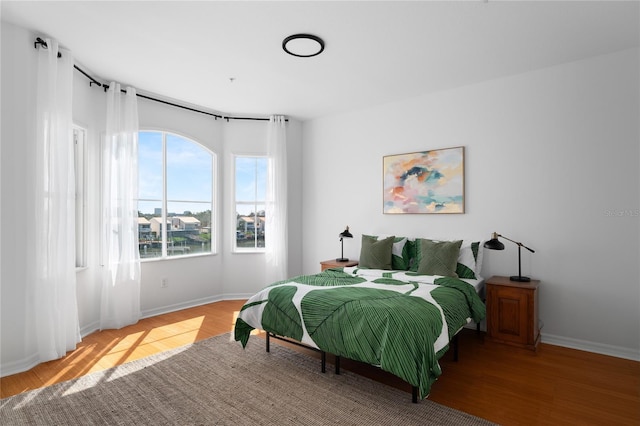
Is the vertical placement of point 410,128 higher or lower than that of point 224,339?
higher

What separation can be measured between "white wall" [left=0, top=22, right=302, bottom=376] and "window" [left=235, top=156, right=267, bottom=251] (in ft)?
0.47

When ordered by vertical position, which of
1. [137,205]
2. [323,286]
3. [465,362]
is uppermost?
[137,205]

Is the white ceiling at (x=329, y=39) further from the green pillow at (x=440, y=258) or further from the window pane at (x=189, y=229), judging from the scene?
the green pillow at (x=440, y=258)

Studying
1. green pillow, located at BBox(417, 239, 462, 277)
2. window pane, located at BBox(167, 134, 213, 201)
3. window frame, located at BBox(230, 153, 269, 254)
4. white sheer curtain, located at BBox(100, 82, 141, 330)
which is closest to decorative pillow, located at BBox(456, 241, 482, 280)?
green pillow, located at BBox(417, 239, 462, 277)

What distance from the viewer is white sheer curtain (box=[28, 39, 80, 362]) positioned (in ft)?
9.65

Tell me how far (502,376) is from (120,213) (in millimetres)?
4101

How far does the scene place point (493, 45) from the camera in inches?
120

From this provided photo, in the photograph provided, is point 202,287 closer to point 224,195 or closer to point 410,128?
point 224,195

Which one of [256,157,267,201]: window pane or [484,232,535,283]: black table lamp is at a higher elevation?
[256,157,267,201]: window pane

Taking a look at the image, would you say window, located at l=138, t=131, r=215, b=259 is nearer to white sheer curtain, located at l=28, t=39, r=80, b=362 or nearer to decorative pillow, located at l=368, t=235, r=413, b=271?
white sheer curtain, located at l=28, t=39, r=80, b=362

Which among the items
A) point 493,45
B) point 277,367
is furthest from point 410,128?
point 277,367

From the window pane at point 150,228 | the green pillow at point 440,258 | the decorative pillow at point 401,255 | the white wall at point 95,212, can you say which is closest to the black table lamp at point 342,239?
the decorative pillow at point 401,255

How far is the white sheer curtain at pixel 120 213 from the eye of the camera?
152 inches

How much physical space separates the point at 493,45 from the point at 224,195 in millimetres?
3859
